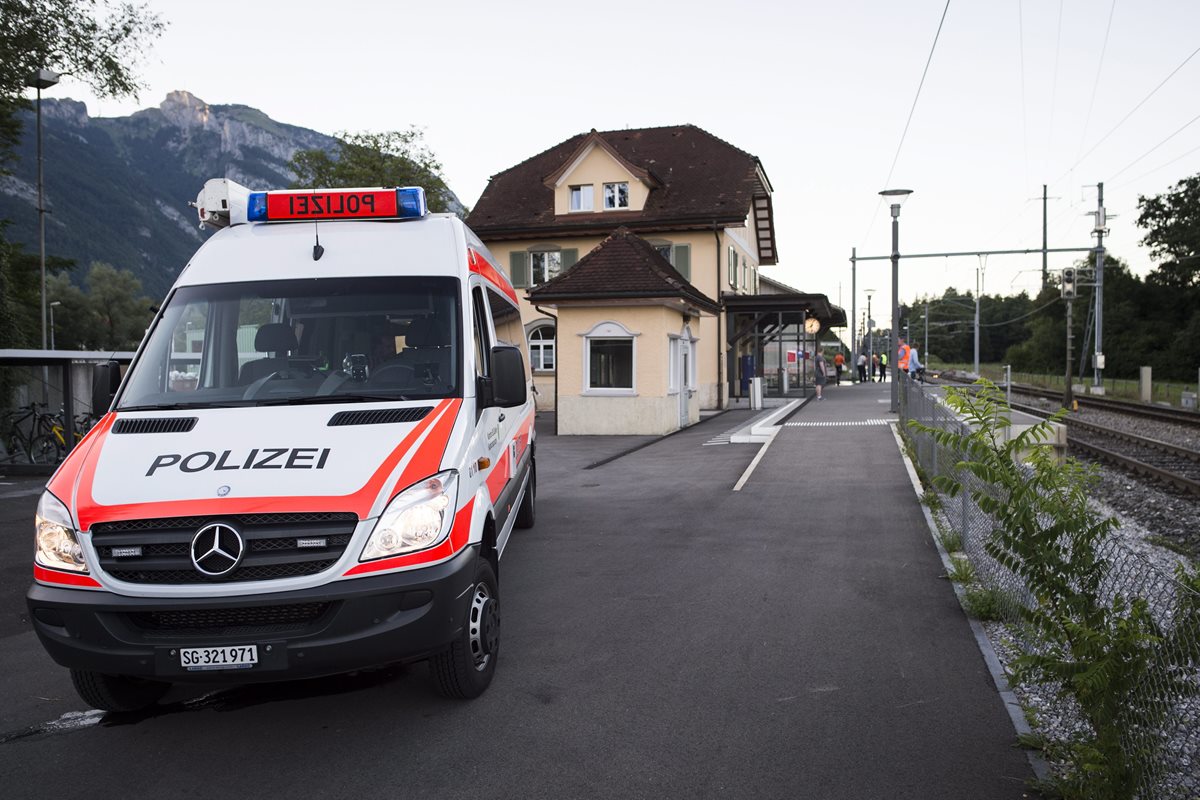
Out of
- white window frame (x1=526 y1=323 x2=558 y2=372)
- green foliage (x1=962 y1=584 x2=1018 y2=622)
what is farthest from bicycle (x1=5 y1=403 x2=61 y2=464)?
white window frame (x1=526 y1=323 x2=558 y2=372)

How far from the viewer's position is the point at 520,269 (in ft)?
117

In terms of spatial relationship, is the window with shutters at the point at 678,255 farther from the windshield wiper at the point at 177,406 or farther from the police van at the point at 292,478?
the windshield wiper at the point at 177,406

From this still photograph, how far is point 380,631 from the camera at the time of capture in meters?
4.18

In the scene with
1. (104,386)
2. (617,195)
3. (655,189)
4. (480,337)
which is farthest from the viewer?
(655,189)

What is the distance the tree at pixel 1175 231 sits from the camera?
61844 millimetres

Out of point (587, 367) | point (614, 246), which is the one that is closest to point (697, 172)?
point (614, 246)

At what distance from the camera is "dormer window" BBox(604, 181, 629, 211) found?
34531 mm

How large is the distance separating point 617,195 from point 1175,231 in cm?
4919

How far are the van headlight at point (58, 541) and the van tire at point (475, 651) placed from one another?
5.79 feet

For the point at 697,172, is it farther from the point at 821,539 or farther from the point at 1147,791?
the point at 1147,791

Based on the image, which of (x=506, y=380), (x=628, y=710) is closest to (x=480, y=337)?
(x=506, y=380)

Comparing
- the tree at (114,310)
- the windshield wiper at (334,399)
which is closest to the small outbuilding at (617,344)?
the windshield wiper at (334,399)

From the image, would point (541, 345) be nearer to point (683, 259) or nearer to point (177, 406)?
point (683, 259)

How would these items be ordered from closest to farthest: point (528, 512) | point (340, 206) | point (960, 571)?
point (340, 206) < point (960, 571) < point (528, 512)
